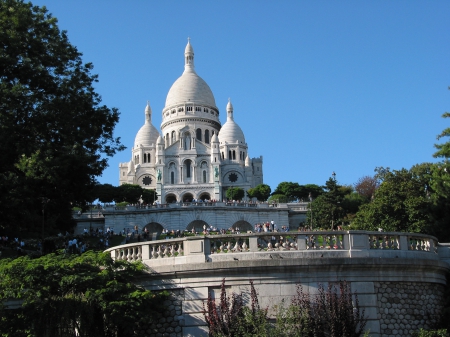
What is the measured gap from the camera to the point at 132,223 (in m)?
72.8

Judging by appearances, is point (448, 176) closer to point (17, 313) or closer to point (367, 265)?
point (367, 265)

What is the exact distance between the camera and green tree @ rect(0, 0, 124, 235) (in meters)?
25.6

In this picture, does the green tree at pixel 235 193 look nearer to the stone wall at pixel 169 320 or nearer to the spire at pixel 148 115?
the spire at pixel 148 115

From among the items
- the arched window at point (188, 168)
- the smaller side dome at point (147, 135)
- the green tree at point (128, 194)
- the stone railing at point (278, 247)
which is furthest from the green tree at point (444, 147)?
the smaller side dome at point (147, 135)

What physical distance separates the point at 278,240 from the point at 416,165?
54.5 metres

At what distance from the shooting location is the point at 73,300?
16.1m

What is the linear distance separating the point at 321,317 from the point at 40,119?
14.8m

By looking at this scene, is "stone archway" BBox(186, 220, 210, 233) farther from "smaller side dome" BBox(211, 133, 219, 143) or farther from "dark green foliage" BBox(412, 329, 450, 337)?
"dark green foliage" BBox(412, 329, 450, 337)

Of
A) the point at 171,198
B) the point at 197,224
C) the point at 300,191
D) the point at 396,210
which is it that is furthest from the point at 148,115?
the point at 396,210

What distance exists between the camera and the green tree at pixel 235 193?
357 feet

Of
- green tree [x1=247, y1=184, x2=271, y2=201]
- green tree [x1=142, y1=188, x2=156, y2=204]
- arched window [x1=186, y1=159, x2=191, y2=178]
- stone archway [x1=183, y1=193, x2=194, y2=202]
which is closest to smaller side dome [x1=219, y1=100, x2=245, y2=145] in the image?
arched window [x1=186, y1=159, x2=191, y2=178]

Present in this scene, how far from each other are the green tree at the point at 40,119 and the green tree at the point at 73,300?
9.34 meters

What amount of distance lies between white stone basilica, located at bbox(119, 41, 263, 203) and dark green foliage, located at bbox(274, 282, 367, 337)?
94678mm

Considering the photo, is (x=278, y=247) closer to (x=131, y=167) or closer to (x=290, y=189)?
(x=290, y=189)
